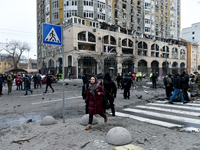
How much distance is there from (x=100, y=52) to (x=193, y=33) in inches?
2738

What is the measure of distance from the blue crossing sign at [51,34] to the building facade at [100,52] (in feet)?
105

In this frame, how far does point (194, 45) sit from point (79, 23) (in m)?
57.8

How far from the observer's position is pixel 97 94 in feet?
16.4

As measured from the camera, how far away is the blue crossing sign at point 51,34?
5004 millimetres

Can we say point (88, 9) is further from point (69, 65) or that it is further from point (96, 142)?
point (96, 142)

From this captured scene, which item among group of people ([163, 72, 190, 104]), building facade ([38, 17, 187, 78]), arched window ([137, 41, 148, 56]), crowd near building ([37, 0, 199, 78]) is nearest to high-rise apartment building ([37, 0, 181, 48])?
crowd near building ([37, 0, 199, 78])

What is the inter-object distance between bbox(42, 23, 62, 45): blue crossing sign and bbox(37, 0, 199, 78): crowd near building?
3207 cm

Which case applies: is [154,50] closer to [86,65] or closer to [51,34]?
[86,65]

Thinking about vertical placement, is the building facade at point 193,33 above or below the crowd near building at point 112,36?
above

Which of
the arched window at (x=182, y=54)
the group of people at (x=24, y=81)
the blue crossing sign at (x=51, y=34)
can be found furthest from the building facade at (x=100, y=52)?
the blue crossing sign at (x=51, y=34)

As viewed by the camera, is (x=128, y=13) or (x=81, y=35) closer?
(x=81, y=35)

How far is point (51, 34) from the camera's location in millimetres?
5168

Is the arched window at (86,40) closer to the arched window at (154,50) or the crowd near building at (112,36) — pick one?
the crowd near building at (112,36)

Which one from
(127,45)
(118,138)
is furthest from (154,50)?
(118,138)
